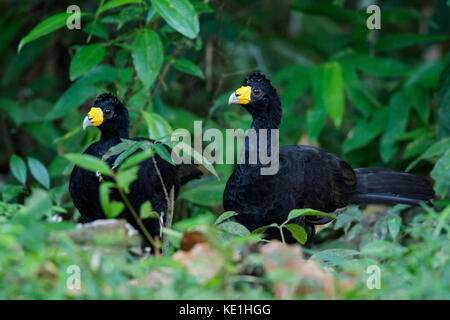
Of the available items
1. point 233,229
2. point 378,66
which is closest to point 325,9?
point 378,66

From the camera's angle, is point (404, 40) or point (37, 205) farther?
point (404, 40)

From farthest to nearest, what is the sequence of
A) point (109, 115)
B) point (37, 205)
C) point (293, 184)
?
1. point (109, 115)
2. point (293, 184)
3. point (37, 205)

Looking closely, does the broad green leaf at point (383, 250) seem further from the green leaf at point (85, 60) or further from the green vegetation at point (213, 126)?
the green leaf at point (85, 60)

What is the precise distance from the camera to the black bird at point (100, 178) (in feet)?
12.6

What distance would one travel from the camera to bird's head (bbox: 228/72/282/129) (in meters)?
3.99

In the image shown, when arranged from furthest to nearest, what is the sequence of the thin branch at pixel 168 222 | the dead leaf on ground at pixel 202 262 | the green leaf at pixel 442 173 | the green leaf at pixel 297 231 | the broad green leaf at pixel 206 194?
the broad green leaf at pixel 206 194 < the green leaf at pixel 442 173 < the thin branch at pixel 168 222 < the green leaf at pixel 297 231 < the dead leaf on ground at pixel 202 262

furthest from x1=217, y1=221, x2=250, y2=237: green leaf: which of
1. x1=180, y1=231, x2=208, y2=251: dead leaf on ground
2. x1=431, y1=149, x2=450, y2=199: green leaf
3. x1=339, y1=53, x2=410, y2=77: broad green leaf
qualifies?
x1=339, y1=53, x2=410, y2=77: broad green leaf

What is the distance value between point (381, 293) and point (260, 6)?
6207mm

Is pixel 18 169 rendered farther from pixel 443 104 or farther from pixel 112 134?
pixel 443 104

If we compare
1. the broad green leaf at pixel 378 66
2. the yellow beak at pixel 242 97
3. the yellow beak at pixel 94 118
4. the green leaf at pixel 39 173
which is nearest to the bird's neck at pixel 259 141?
the yellow beak at pixel 242 97

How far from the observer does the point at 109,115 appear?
4.08 m

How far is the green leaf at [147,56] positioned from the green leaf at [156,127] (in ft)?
1.32

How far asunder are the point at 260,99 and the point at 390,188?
1.15m

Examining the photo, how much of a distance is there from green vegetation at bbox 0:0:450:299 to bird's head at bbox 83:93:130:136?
0.81 feet
